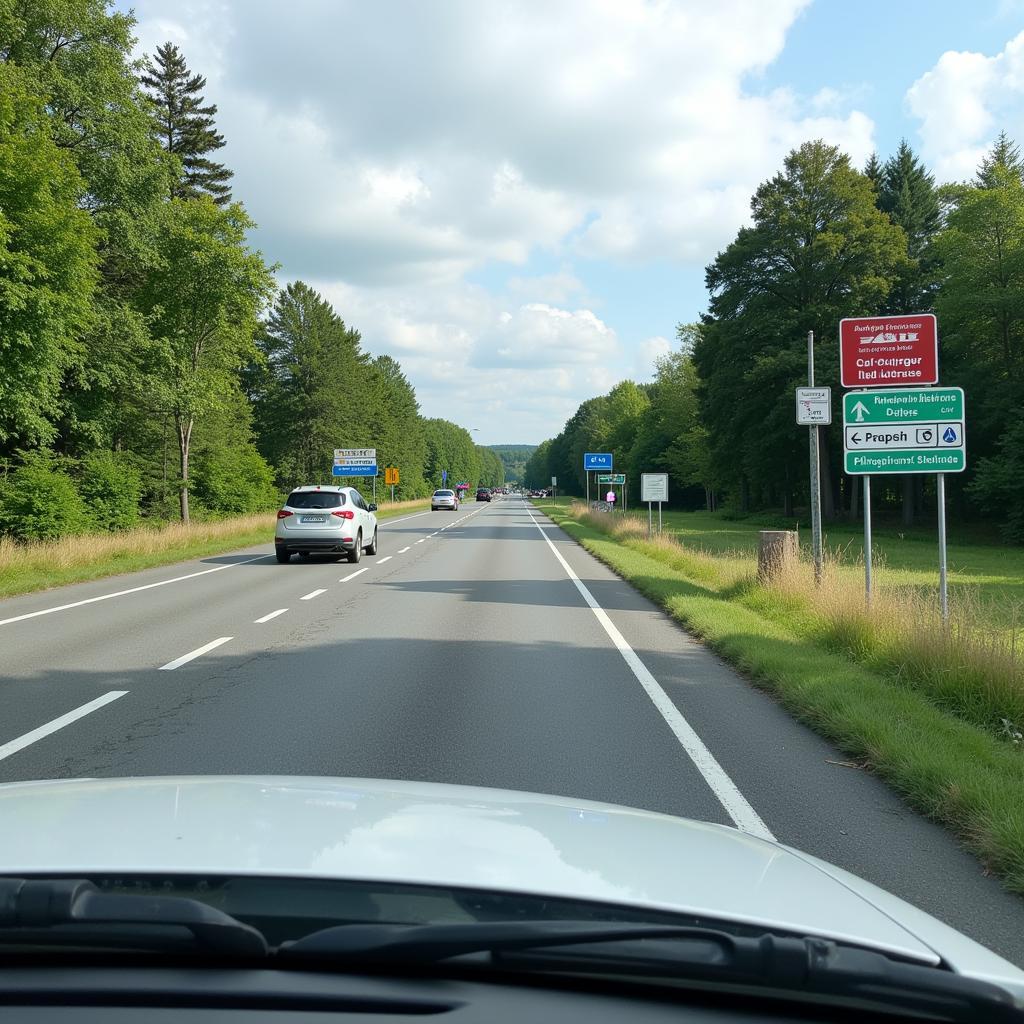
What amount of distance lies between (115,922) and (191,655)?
8466 mm

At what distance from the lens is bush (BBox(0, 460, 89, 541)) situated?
86.6 feet

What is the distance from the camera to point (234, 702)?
7484 mm

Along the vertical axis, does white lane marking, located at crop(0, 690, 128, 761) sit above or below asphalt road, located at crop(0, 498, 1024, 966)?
above

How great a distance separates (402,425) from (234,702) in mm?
108549

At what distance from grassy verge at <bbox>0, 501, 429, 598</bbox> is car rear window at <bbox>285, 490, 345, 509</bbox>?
155 inches

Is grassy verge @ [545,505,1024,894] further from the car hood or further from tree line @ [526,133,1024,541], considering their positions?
tree line @ [526,133,1024,541]

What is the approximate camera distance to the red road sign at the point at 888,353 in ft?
37.0

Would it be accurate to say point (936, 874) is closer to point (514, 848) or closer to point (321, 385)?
point (514, 848)

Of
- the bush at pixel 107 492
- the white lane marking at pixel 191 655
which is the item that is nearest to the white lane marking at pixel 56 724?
the white lane marking at pixel 191 655

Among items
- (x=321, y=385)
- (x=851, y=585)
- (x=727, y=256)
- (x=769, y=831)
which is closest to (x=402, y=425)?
(x=321, y=385)

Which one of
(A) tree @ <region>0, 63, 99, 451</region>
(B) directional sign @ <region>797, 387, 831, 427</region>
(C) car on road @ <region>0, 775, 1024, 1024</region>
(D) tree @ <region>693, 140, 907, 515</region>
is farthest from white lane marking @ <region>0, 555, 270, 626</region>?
(D) tree @ <region>693, 140, 907, 515</region>

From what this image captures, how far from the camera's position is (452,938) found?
1.78 metres

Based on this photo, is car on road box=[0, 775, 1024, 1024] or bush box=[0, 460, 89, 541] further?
bush box=[0, 460, 89, 541]

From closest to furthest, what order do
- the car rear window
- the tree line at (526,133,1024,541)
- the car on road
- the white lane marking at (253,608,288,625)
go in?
the car on road < the white lane marking at (253,608,288,625) < the car rear window < the tree line at (526,133,1024,541)
